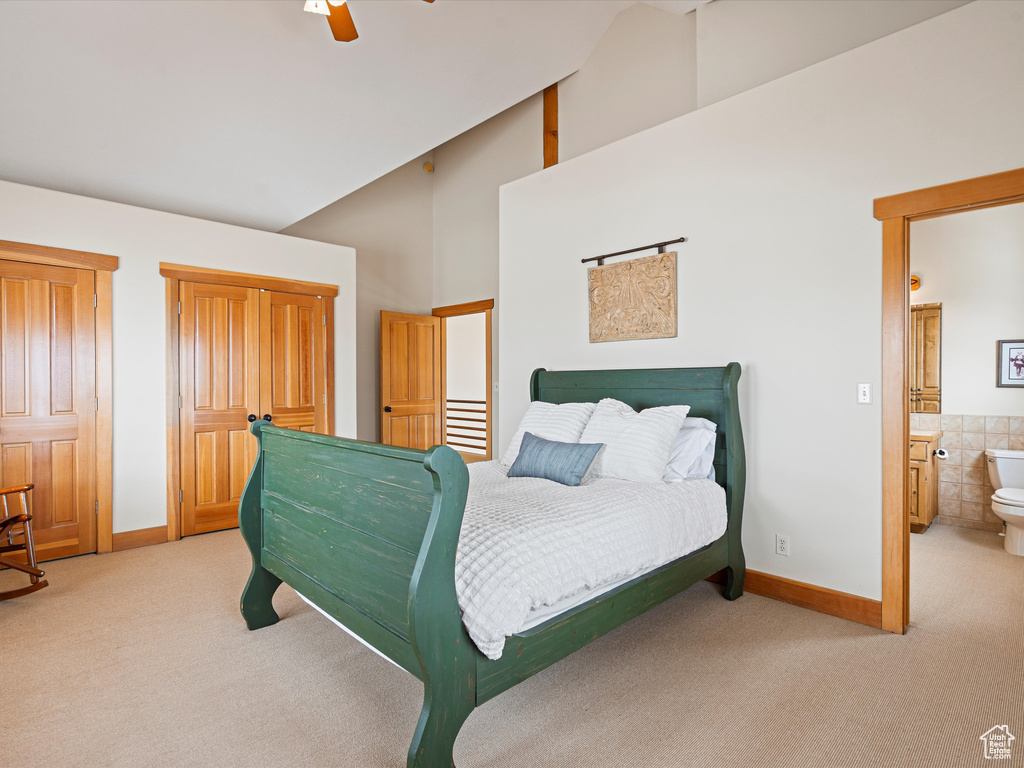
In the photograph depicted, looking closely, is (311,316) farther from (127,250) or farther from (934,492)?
(934,492)

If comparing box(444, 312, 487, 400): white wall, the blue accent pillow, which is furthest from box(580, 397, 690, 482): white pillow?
box(444, 312, 487, 400): white wall

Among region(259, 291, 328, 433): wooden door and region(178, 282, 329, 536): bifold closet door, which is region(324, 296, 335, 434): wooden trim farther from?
region(178, 282, 329, 536): bifold closet door

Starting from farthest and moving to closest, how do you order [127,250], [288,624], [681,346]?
[127,250] < [681,346] < [288,624]

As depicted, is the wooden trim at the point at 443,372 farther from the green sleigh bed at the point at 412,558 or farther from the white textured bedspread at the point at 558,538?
the green sleigh bed at the point at 412,558

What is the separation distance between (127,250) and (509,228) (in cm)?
283

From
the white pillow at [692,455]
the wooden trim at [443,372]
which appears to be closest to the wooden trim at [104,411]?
the wooden trim at [443,372]

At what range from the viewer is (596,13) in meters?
4.10

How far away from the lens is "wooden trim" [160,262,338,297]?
158 inches

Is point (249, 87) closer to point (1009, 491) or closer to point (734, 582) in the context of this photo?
point (734, 582)

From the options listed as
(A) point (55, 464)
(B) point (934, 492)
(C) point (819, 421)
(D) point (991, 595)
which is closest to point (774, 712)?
(C) point (819, 421)

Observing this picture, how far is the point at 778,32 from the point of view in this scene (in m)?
3.33

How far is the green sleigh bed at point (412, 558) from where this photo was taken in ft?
4.81

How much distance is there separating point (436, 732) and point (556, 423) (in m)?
1.97

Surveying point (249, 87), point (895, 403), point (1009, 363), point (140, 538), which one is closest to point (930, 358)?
point (1009, 363)
